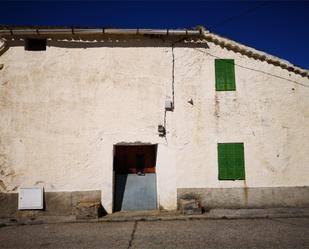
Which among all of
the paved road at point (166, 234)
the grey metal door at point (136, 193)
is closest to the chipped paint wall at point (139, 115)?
the grey metal door at point (136, 193)

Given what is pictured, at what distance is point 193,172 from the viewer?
9344 millimetres

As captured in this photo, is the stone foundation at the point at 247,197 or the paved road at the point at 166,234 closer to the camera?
the paved road at the point at 166,234

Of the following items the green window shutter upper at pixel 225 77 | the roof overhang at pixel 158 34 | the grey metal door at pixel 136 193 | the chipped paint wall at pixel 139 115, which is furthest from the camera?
the green window shutter upper at pixel 225 77

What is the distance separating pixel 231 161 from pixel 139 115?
3.73 m

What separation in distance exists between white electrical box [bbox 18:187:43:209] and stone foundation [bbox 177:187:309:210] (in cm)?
481

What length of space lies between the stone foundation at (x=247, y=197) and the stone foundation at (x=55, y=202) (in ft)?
10.8

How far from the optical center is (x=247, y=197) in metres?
9.34

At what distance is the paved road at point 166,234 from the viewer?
6289 mm

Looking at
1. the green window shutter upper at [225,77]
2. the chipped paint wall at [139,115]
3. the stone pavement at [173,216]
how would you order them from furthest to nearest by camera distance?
1. the green window shutter upper at [225,77]
2. the chipped paint wall at [139,115]
3. the stone pavement at [173,216]

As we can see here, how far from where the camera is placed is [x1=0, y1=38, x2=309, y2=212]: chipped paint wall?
30.1ft

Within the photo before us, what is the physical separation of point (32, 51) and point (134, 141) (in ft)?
16.3

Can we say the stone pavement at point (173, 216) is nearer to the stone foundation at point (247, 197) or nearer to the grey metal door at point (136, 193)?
the stone foundation at point (247, 197)

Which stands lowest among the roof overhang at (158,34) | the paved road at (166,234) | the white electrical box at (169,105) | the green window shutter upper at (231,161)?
the paved road at (166,234)

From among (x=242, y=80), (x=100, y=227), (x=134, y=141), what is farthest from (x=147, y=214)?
(x=242, y=80)
